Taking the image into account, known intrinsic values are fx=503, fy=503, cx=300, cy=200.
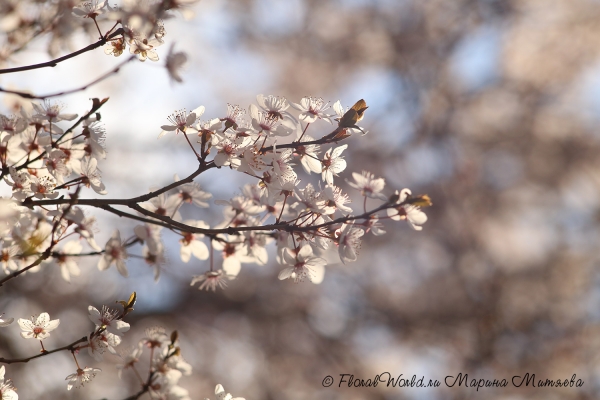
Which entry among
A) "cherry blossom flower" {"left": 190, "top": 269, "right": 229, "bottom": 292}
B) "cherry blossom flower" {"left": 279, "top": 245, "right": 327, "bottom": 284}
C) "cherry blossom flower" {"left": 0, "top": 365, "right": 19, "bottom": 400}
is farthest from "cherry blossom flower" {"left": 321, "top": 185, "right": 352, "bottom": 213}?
"cherry blossom flower" {"left": 0, "top": 365, "right": 19, "bottom": 400}

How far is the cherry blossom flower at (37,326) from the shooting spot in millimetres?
1090

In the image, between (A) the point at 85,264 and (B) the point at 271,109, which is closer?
(B) the point at 271,109

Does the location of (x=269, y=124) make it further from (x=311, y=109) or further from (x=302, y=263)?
(x=302, y=263)

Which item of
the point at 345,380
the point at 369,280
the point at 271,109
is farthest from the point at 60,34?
the point at 369,280

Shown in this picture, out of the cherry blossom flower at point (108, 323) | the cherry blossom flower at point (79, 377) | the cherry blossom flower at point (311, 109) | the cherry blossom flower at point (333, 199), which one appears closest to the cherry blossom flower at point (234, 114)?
the cherry blossom flower at point (311, 109)

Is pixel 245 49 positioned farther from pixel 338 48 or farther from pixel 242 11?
pixel 338 48

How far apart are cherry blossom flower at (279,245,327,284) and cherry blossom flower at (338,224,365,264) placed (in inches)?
2.7

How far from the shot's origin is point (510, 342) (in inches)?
162

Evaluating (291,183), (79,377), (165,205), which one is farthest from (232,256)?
(79,377)

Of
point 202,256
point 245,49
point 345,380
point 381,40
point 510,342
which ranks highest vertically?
point 381,40

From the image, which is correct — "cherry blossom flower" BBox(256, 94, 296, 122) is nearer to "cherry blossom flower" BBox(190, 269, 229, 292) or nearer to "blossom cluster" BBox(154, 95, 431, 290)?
"blossom cluster" BBox(154, 95, 431, 290)

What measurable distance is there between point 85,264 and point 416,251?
2920 millimetres

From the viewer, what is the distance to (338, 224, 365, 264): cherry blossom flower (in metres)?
1.07

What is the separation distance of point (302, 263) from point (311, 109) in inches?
13.8
